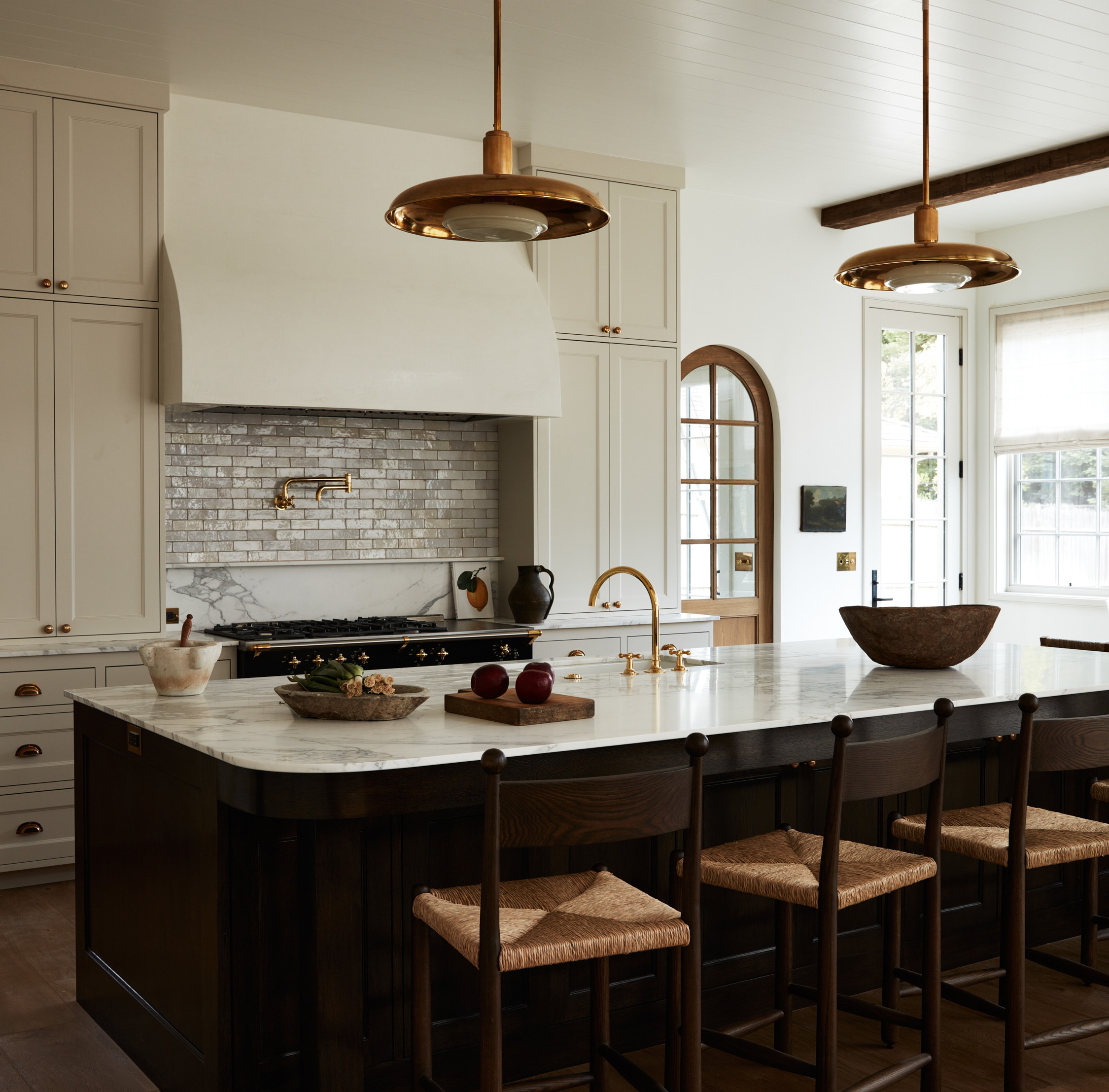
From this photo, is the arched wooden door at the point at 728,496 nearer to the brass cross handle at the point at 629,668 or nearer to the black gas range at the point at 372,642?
the black gas range at the point at 372,642

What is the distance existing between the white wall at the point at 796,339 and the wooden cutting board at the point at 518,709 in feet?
13.5

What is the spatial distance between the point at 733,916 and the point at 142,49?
371 centimetres

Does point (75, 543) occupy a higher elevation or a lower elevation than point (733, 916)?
higher

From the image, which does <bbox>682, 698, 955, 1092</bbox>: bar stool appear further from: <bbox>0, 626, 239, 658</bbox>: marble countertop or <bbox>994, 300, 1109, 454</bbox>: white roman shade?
<bbox>994, 300, 1109, 454</bbox>: white roman shade

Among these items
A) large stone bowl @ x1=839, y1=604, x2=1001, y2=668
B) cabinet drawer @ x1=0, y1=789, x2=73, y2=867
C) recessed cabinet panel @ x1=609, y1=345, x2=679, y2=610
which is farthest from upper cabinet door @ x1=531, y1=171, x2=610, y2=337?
cabinet drawer @ x1=0, y1=789, x2=73, y2=867

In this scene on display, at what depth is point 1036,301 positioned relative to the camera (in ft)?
23.7

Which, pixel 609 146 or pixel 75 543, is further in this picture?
pixel 609 146

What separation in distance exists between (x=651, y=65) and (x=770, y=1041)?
3.56 m

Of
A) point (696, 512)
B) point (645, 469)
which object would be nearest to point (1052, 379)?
point (696, 512)

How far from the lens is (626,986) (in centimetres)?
289

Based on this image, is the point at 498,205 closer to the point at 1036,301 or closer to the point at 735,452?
the point at 735,452

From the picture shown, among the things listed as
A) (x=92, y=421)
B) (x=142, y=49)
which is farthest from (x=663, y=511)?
(x=142, y=49)

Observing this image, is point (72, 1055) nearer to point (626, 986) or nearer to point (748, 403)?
point (626, 986)

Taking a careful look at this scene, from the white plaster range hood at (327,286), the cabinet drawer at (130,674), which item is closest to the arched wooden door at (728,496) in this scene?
the white plaster range hood at (327,286)
